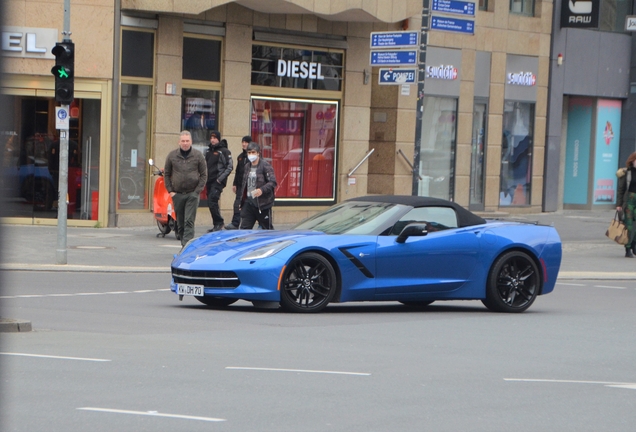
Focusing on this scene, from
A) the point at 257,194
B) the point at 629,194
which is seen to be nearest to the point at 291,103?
the point at 629,194

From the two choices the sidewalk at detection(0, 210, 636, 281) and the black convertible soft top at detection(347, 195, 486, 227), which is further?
the sidewalk at detection(0, 210, 636, 281)

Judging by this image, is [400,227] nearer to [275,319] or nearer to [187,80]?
[275,319]

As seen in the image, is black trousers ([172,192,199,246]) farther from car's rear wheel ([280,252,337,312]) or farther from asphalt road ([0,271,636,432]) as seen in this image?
car's rear wheel ([280,252,337,312])

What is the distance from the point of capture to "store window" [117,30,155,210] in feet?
75.9

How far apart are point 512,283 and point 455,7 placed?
707cm

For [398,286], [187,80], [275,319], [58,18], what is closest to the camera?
[275,319]

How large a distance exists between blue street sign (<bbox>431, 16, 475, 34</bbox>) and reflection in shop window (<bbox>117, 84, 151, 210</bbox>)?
23.8 feet

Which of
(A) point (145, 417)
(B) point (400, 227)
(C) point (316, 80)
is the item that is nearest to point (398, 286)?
(B) point (400, 227)

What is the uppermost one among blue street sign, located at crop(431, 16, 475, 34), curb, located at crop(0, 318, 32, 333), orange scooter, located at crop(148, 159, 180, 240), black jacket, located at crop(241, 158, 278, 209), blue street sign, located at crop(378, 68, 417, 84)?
blue street sign, located at crop(431, 16, 475, 34)

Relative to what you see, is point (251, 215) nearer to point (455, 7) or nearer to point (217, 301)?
point (455, 7)

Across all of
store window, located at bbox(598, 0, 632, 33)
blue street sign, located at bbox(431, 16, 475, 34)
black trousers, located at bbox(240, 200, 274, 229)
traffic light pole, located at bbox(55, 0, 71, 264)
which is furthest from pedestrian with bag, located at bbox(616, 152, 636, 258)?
store window, located at bbox(598, 0, 632, 33)

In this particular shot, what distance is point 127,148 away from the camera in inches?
920

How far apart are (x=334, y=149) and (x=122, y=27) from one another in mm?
6672

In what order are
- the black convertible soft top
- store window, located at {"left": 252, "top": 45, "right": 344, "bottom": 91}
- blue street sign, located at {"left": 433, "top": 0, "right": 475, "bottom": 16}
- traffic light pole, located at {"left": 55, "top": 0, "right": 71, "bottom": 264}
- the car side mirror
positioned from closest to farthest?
1. the car side mirror
2. the black convertible soft top
3. traffic light pole, located at {"left": 55, "top": 0, "right": 71, "bottom": 264}
4. blue street sign, located at {"left": 433, "top": 0, "right": 475, "bottom": 16}
5. store window, located at {"left": 252, "top": 45, "right": 344, "bottom": 91}
